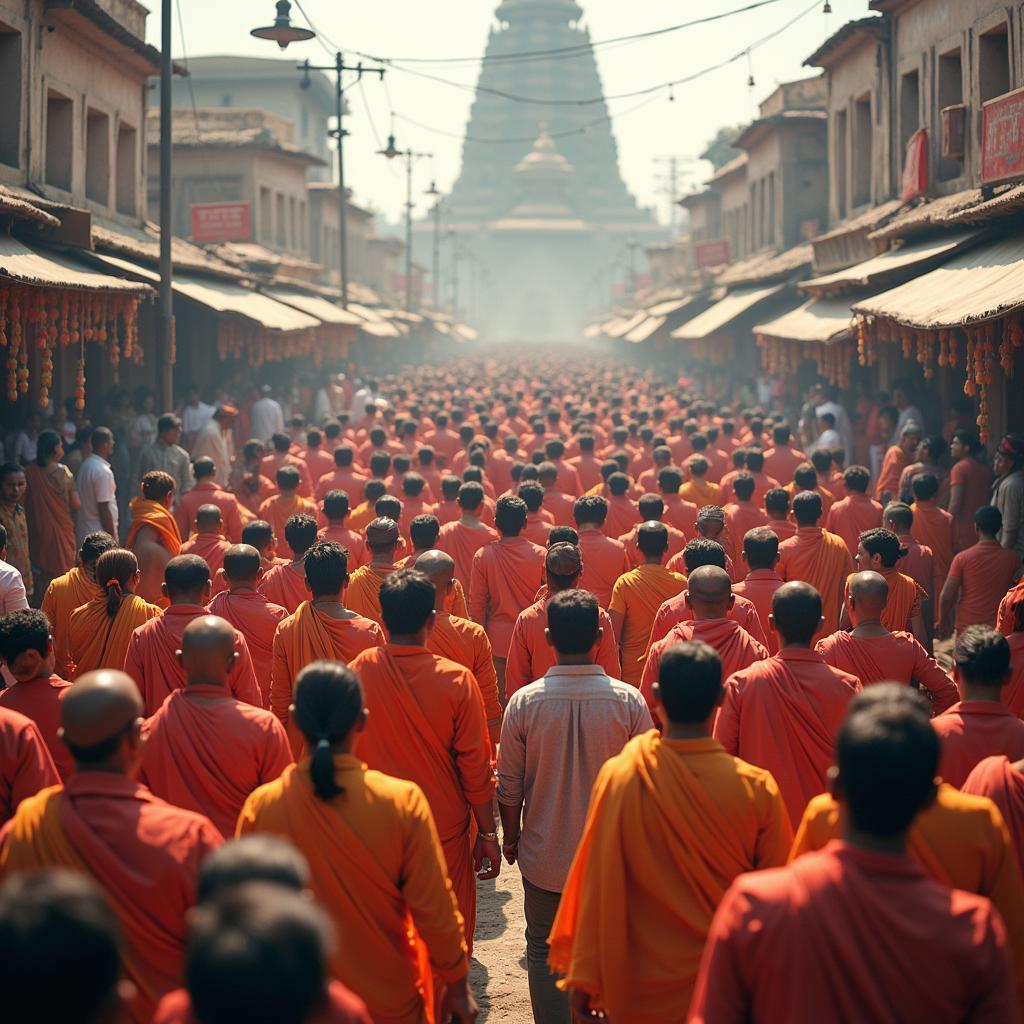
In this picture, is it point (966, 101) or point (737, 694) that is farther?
point (966, 101)

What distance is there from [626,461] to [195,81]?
1989 inches

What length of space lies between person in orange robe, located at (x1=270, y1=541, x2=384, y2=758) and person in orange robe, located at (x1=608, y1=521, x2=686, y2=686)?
2140 millimetres

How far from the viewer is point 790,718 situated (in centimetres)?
508

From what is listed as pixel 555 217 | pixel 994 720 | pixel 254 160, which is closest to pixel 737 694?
pixel 994 720

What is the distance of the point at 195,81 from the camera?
59.3 meters

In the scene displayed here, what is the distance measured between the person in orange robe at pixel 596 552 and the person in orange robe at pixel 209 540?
2.25m

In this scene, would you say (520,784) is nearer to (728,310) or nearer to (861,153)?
(861,153)

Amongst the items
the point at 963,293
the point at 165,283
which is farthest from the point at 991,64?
the point at 165,283

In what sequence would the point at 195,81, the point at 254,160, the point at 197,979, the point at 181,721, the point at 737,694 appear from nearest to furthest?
the point at 197,979, the point at 181,721, the point at 737,694, the point at 254,160, the point at 195,81

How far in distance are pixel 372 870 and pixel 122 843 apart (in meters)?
0.68

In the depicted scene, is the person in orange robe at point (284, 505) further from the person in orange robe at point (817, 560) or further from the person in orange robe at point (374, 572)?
the person in orange robe at point (817, 560)

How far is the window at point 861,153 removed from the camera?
2606 cm

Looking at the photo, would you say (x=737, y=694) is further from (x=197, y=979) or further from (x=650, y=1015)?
(x=197, y=979)

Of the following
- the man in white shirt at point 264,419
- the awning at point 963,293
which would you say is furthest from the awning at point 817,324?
the man in white shirt at point 264,419
